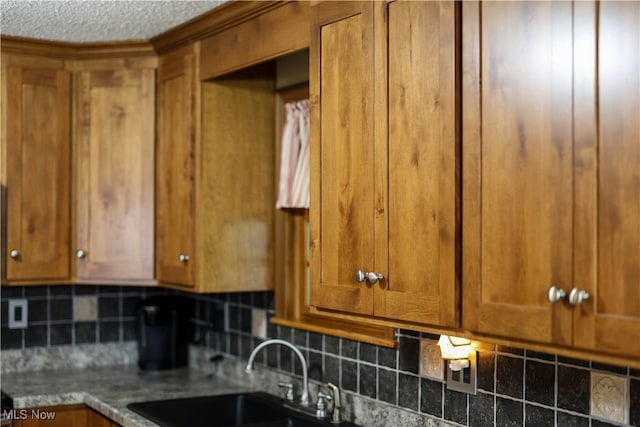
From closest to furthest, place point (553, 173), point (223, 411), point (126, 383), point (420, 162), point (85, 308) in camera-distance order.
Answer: point (553, 173), point (420, 162), point (223, 411), point (126, 383), point (85, 308)

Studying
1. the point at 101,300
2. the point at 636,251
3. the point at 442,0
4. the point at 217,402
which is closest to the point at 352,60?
the point at 442,0

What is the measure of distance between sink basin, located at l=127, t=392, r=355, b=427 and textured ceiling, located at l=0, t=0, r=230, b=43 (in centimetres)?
150

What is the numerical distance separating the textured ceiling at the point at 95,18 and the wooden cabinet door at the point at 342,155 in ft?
2.63

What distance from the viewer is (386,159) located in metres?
2.17

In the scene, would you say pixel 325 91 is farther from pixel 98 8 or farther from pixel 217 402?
pixel 217 402

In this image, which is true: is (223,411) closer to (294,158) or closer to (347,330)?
(347,330)

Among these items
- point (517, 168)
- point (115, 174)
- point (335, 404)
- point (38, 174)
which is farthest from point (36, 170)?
point (517, 168)

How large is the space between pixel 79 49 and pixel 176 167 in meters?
0.77

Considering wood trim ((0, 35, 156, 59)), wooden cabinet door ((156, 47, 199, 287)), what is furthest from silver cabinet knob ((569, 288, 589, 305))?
wood trim ((0, 35, 156, 59))

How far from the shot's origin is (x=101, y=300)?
417cm

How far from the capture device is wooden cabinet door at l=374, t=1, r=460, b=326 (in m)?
1.96

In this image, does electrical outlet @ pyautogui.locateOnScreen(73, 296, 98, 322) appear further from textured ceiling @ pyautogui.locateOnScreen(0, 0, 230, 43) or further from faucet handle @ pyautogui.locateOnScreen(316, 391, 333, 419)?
faucet handle @ pyautogui.locateOnScreen(316, 391, 333, 419)

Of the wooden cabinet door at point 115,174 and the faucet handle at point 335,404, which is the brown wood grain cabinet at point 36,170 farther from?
the faucet handle at point 335,404

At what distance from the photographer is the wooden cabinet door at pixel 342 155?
2238 mm
